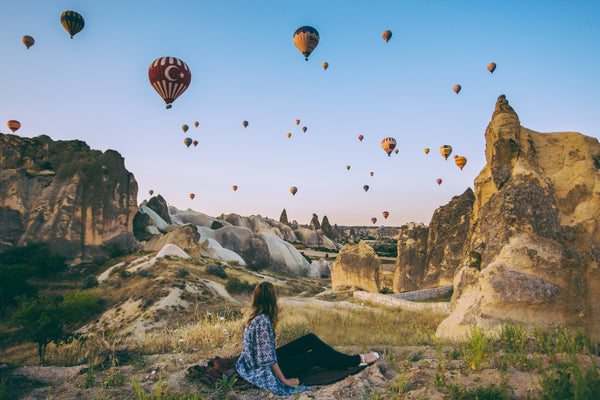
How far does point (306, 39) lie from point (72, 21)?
1752 centimetres

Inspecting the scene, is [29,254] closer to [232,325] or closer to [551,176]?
[232,325]

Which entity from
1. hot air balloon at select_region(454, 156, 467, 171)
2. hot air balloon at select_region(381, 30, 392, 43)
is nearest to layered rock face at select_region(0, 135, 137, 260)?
hot air balloon at select_region(381, 30, 392, 43)

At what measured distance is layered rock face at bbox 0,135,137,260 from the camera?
137 feet

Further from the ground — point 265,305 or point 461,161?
point 461,161

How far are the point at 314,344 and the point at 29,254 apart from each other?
43802mm

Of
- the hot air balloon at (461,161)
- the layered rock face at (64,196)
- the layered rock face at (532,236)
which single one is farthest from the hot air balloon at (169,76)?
the layered rock face at (64,196)

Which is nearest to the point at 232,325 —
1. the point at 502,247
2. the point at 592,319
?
the point at 502,247

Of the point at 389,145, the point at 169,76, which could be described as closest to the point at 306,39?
the point at 169,76

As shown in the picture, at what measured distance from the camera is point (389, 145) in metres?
37.9

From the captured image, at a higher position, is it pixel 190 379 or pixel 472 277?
pixel 472 277

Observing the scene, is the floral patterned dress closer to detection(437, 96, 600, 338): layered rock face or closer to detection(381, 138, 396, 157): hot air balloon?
detection(437, 96, 600, 338): layered rock face

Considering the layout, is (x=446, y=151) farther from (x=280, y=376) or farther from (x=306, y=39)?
(x=280, y=376)

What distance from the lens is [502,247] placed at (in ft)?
26.8

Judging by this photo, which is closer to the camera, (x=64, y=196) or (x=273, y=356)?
(x=273, y=356)
